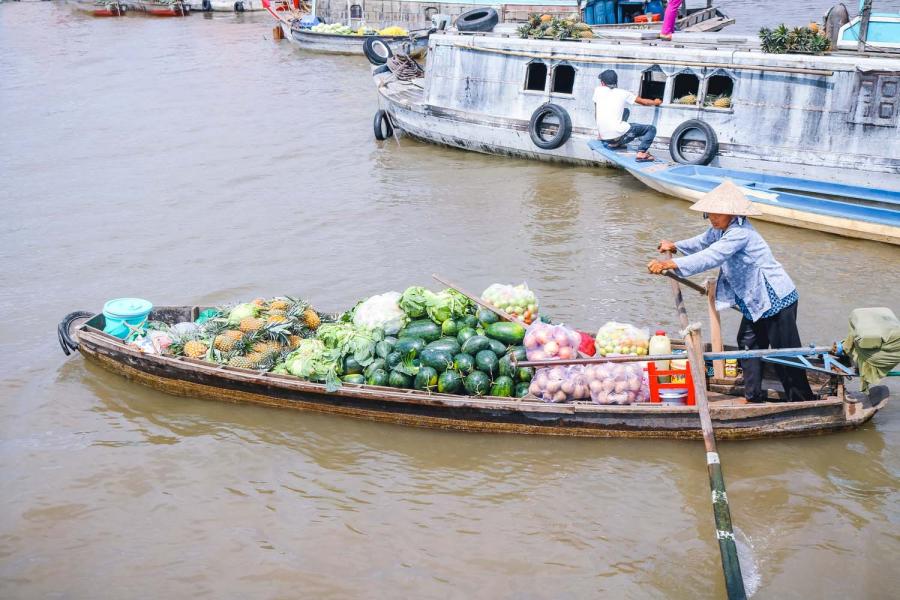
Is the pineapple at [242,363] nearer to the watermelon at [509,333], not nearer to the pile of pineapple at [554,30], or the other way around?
the watermelon at [509,333]

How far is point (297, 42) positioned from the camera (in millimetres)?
26562

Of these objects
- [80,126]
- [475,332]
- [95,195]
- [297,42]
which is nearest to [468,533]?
[475,332]

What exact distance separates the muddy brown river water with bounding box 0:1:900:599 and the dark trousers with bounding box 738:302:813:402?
47cm

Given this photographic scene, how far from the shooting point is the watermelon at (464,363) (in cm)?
660

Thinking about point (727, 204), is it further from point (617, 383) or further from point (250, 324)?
point (250, 324)

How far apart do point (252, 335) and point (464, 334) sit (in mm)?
1978

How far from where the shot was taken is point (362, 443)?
6.82 meters

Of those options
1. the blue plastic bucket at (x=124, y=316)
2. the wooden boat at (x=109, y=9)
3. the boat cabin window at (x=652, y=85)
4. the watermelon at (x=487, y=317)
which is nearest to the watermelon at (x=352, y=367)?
the watermelon at (x=487, y=317)

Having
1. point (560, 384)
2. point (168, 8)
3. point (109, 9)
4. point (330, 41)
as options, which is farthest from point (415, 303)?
point (109, 9)

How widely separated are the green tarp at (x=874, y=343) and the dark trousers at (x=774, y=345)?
1.49ft

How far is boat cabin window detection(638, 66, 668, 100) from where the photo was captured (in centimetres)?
1280

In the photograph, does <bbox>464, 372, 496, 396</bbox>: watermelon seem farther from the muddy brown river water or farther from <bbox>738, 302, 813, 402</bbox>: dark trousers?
<bbox>738, 302, 813, 402</bbox>: dark trousers

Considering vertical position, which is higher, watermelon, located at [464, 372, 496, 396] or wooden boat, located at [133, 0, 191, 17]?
wooden boat, located at [133, 0, 191, 17]

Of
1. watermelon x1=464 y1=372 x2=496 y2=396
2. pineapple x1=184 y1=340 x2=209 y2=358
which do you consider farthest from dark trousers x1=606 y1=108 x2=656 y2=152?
pineapple x1=184 y1=340 x2=209 y2=358
